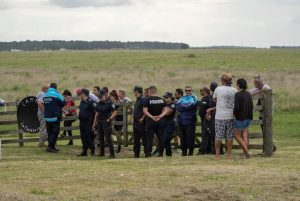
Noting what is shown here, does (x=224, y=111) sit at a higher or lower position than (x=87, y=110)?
higher

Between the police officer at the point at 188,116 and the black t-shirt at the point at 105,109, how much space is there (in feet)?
5.66

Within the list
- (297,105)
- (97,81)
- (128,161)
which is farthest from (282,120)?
(97,81)

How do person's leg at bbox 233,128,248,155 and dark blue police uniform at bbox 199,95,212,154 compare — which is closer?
person's leg at bbox 233,128,248,155

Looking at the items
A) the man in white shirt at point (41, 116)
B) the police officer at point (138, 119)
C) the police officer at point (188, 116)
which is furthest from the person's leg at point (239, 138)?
the man in white shirt at point (41, 116)

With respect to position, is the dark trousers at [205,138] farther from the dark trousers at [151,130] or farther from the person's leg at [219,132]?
the person's leg at [219,132]

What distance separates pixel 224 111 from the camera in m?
13.9

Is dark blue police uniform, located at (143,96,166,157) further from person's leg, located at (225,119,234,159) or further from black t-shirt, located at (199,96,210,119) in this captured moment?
person's leg, located at (225,119,234,159)

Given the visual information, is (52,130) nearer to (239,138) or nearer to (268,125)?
(239,138)

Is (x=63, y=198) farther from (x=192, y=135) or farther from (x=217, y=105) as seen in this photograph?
(x=192, y=135)

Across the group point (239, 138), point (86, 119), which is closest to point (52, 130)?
point (86, 119)

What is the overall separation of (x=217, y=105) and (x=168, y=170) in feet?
8.14

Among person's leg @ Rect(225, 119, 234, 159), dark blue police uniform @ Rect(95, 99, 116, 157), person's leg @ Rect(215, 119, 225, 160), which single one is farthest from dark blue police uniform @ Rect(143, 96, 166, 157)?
person's leg @ Rect(225, 119, 234, 159)

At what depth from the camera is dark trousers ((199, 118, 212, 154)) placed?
15613 millimetres

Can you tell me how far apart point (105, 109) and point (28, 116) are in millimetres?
3546
